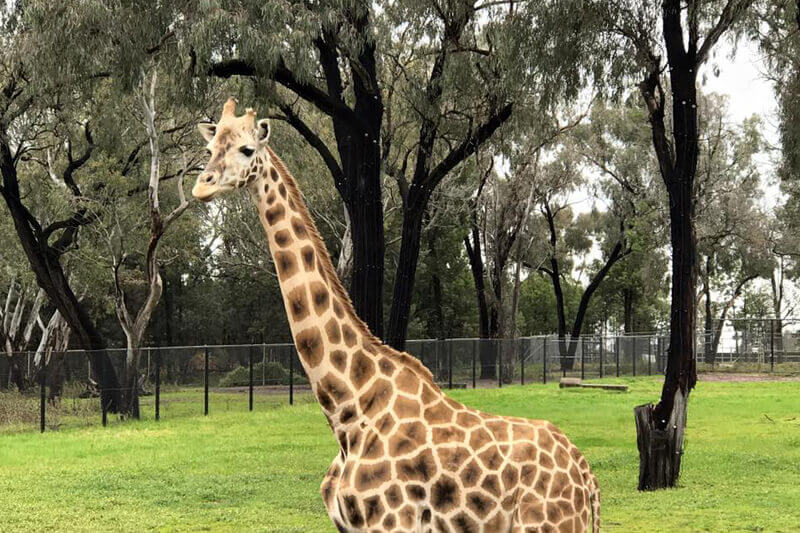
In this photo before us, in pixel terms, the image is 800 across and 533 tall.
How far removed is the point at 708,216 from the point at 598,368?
24.4ft

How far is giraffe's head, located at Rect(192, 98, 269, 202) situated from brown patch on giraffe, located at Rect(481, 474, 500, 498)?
1.89 m

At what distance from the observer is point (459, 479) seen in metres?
4.48

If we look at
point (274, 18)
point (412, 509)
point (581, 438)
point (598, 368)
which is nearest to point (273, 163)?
point (412, 509)

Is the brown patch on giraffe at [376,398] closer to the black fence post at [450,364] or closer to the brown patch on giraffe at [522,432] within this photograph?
the brown patch on giraffe at [522,432]

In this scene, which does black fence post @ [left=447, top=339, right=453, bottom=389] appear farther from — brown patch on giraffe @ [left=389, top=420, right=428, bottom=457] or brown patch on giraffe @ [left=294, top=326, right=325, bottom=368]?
brown patch on giraffe @ [left=389, top=420, right=428, bottom=457]

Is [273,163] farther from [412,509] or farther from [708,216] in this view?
[708,216]

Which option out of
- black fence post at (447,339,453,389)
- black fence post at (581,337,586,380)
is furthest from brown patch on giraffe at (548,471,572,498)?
black fence post at (581,337,586,380)

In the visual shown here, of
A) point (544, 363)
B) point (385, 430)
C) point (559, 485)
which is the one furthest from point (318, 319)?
point (544, 363)

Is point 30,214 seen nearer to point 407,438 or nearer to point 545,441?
point 407,438

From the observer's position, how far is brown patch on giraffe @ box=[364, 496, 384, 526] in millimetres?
4453

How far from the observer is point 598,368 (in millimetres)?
37000

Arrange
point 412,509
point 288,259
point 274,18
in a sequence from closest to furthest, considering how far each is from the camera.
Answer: point 412,509 → point 288,259 → point 274,18

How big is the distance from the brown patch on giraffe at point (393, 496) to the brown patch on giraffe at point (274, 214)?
1.49 metres

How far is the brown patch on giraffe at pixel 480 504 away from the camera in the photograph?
4.43m
